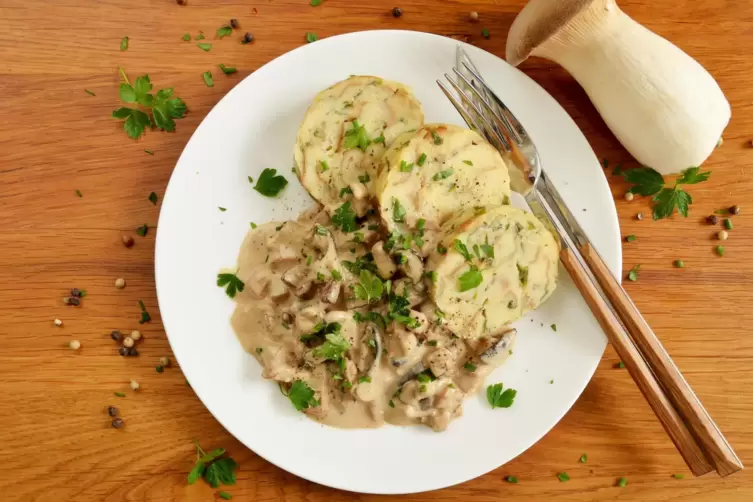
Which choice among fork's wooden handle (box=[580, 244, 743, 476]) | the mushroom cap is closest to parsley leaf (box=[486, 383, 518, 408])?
fork's wooden handle (box=[580, 244, 743, 476])

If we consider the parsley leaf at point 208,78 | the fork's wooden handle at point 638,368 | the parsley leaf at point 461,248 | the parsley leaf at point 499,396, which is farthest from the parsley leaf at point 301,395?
the parsley leaf at point 208,78

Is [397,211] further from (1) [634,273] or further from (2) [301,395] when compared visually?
(1) [634,273]

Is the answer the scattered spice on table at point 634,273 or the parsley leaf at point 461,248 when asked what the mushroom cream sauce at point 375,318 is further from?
the scattered spice on table at point 634,273

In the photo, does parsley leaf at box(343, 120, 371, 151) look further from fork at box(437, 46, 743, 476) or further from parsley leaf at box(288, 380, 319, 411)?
parsley leaf at box(288, 380, 319, 411)

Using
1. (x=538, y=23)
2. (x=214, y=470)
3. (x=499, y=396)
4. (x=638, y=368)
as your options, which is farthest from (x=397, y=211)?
(x=214, y=470)

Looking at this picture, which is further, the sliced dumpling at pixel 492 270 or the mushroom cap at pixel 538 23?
the mushroom cap at pixel 538 23

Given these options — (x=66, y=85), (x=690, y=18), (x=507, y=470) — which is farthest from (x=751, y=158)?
(x=66, y=85)

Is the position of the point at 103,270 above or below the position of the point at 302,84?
below

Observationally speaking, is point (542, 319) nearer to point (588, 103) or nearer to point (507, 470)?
point (507, 470)
